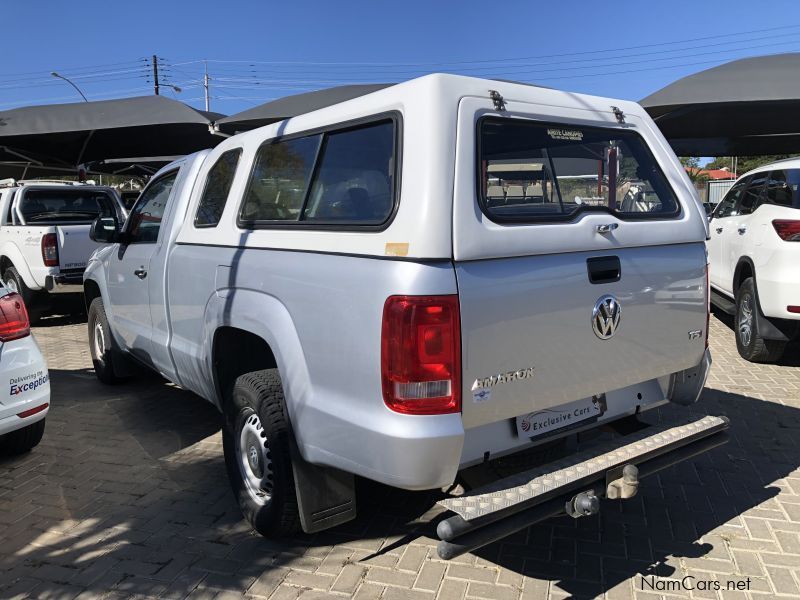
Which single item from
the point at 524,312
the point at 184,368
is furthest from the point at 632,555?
the point at 184,368

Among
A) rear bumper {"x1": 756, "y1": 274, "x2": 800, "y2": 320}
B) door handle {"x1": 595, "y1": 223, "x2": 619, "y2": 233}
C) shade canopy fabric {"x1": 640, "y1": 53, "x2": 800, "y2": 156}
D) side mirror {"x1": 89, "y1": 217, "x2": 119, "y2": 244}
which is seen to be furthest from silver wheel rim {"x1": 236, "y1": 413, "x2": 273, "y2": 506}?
shade canopy fabric {"x1": 640, "y1": 53, "x2": 800, "y2": 156}

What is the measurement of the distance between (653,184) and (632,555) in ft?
6.07

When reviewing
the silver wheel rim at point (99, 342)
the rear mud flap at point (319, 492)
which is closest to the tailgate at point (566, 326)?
the rear mud flap at point (319, 492)

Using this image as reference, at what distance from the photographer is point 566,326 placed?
2.58 m

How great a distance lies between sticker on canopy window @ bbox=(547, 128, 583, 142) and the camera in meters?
2.96

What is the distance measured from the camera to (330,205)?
287cm

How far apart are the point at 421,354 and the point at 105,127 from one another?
11.9 meters

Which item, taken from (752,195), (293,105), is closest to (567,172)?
(752,195)

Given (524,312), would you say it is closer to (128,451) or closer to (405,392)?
(405,392)

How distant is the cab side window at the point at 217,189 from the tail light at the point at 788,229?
4561mm

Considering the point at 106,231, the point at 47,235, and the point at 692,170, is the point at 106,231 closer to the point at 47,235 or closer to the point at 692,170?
the point at 47,235

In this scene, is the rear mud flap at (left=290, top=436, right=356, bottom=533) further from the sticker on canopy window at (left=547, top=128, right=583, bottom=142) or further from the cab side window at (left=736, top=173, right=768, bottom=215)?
the cab side window at (left=736, top=173, right=768, bottom=215)

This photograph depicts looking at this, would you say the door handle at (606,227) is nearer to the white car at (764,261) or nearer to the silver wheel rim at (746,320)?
the white car at (764,261)

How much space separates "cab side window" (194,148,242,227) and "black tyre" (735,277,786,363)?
4805mm
